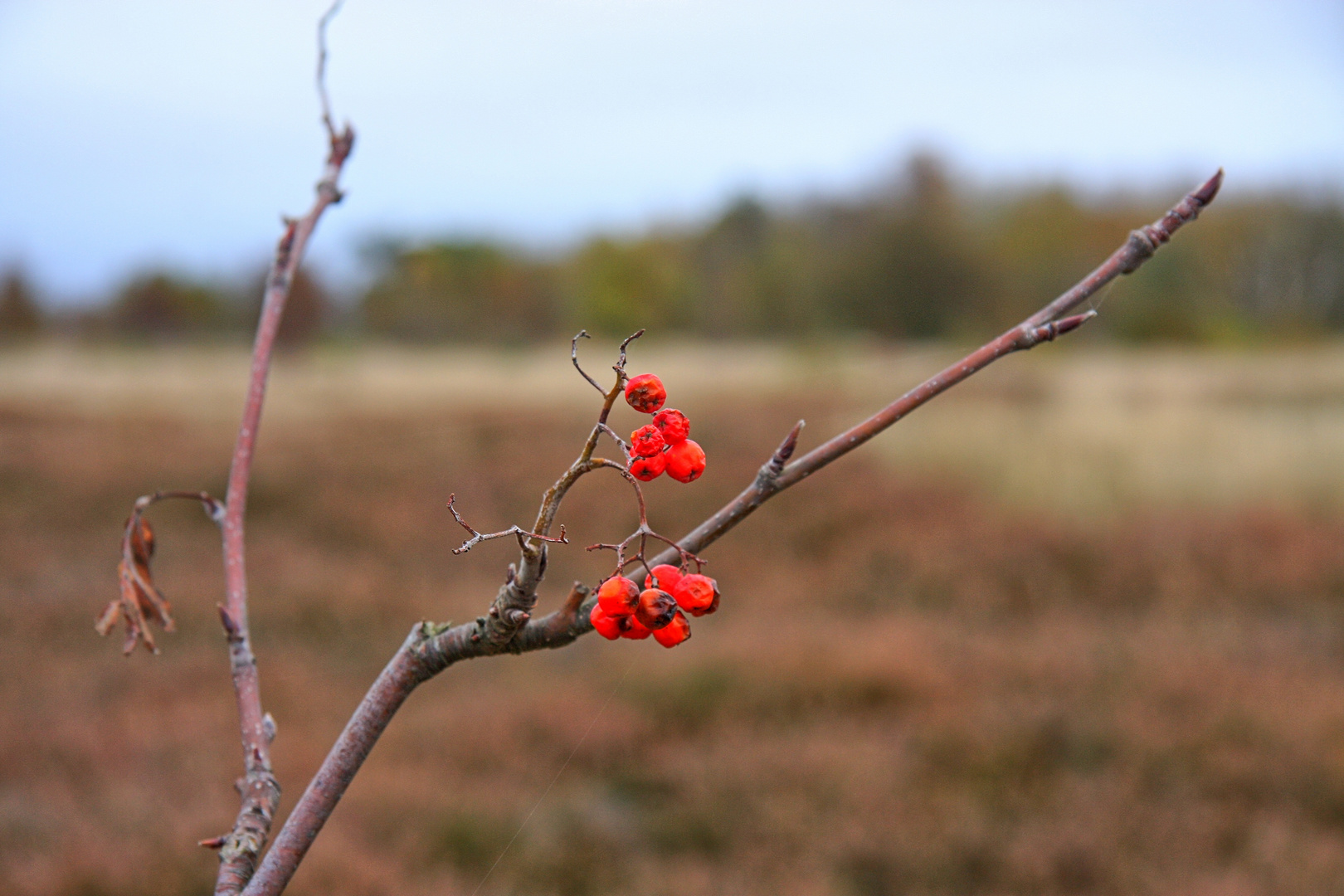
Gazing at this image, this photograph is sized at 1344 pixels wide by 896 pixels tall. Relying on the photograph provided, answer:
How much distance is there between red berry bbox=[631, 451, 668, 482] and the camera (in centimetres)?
45

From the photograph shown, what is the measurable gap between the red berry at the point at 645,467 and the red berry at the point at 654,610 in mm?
57

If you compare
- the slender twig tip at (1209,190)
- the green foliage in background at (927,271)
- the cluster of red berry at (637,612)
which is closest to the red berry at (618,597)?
the cluster of red berry at (637,612)

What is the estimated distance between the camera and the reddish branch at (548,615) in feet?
1.57

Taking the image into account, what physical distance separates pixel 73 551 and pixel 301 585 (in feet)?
7.49

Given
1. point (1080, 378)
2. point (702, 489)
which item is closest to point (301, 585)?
point (702, 489)

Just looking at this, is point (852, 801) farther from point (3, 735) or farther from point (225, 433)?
point (225, 433)

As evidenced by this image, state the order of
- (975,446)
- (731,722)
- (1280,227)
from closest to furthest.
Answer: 1. (731,722)
2. (975,446)
3. (1280,227)

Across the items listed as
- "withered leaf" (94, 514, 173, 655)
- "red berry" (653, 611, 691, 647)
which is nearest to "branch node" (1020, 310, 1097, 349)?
"red berry" (653, 611, 691, 647)

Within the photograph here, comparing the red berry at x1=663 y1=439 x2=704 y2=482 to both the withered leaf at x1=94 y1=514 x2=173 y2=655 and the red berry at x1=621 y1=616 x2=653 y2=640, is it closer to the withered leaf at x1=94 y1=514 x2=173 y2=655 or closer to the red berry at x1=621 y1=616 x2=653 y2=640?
the red berry at x1=621 y1=616 x2=653 y2=640

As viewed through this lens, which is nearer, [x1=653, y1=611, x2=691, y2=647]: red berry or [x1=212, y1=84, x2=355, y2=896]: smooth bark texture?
[x1=653, y1=611, x2=691, y2=647]: red berry

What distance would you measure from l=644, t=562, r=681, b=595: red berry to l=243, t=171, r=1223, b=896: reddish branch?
0.01 m

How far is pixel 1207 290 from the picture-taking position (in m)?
9.52

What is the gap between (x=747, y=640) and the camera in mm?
5918

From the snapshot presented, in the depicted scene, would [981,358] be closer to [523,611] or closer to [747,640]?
[523,611]
